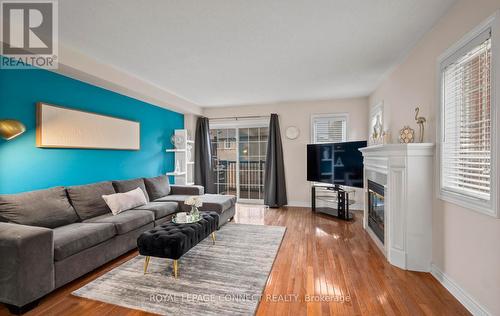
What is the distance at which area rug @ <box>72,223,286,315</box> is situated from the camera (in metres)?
1.86

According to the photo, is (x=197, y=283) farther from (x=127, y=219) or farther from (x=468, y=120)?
(x=468, y=120)

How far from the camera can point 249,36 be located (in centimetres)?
243

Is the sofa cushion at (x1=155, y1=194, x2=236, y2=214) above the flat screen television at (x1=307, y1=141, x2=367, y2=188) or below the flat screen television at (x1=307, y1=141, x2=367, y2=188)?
below

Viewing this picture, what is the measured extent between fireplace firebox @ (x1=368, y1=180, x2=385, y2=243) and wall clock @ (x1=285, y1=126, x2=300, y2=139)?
2.23 m

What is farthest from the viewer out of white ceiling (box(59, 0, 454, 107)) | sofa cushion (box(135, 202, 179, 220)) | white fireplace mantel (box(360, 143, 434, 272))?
sofa cushion (box(135, 202, 179, 220))

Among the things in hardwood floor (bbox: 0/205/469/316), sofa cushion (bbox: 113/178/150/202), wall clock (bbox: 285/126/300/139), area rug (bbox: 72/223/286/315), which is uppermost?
wall clock (bbox: 285/126/300/139)

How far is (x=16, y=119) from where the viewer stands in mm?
2527

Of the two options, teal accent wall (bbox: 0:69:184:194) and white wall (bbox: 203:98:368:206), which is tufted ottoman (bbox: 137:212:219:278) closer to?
teal accent wall (bbox: 0:69:184:194)

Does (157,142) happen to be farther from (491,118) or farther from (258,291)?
(491,118)

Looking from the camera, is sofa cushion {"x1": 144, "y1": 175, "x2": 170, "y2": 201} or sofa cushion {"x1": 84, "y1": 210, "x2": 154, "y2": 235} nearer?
sofa cushion {"x1": 84, "y1": 210, "x2": 154, "y2": 235}

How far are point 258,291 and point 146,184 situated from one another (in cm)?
298

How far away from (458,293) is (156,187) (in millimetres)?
4337

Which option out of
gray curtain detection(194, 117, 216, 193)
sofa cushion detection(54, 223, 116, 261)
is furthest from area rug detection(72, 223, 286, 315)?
gray curtain detection(194, 117, 216, 193)
